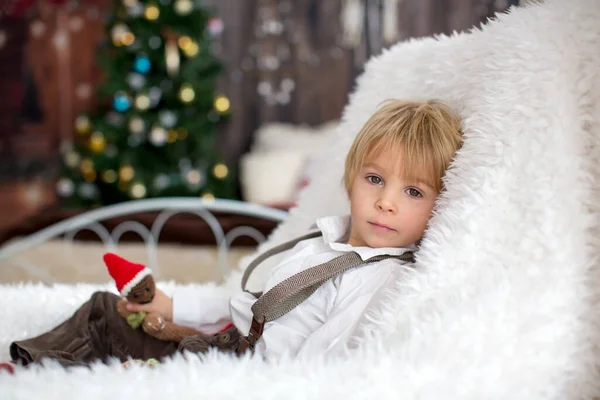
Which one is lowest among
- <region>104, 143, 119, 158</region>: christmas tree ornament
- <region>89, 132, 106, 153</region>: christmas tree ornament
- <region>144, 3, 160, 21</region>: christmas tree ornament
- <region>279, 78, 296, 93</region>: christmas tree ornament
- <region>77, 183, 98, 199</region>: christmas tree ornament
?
<region>77, 183, 98, 199</region>: christmas tree ornament

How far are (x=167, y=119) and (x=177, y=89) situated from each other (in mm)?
196

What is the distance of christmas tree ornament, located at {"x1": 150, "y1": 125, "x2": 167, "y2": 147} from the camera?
3.66 meters

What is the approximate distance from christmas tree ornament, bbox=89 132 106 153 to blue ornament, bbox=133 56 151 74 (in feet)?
1.48

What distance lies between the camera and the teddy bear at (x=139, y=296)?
4.06 feet

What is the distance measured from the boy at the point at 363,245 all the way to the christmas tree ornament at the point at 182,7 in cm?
268

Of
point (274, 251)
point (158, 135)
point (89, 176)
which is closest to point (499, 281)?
point (274, 251)

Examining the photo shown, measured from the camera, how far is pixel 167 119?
3.71m

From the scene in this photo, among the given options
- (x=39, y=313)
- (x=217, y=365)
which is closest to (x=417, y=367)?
(x=217, y=365)

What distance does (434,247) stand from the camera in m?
1.00

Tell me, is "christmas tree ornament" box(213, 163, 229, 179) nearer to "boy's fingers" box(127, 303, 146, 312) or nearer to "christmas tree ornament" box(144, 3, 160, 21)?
"christmas tree ornament" box(144, 3, 160, 21)

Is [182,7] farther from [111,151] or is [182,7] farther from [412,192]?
[412,192]

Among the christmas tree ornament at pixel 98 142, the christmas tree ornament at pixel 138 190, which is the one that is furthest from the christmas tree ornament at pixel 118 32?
the christmas tree ornament at pixel 138 190

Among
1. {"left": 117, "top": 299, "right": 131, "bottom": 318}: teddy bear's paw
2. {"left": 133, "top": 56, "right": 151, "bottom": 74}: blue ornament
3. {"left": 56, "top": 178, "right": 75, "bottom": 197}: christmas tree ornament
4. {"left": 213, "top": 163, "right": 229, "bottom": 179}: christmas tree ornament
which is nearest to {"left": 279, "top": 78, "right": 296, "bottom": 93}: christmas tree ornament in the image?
{"left": 213, "top": 163, "right": 229, "bottom": 179}: christmas tree ornament

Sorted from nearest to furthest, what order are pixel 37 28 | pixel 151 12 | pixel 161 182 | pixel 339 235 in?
1. pixel 339 235
2. pixel 151 12
3. pixel 161 182
4. pixel 37 28
